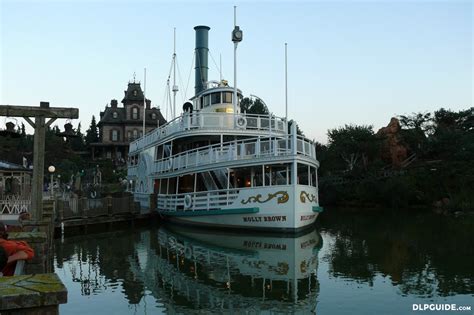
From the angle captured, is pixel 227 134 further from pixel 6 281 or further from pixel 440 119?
pixel 440 119

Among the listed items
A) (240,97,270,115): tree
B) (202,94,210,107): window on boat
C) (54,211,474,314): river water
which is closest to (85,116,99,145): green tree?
(240,97,270,115): tree

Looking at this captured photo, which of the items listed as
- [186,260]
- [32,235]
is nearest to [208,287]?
[186,260]

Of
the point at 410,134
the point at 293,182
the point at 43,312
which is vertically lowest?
the point at 43,312

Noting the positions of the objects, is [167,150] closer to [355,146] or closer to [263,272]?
[263,272]

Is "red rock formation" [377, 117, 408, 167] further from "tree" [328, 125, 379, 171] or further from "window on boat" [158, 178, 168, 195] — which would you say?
"window on boat" [158, 178, 168, 195]

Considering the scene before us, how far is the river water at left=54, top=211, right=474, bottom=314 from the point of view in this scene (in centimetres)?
1018

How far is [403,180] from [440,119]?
17.3 meters

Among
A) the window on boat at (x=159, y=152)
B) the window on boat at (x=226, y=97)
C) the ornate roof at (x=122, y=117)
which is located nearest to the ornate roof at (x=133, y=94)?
the ornate roof at (x=122, y=117)

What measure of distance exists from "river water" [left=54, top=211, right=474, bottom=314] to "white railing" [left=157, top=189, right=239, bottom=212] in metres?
1.27

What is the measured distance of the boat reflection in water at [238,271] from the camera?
10.5 metres

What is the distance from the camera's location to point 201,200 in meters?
22.1

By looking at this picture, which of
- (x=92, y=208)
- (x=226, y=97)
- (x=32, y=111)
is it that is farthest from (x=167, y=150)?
(x=32, y=111)

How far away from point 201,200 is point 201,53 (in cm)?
1736

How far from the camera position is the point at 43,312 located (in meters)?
3.26
